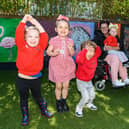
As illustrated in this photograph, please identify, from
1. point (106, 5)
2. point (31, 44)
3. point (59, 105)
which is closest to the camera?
point (31, 44)

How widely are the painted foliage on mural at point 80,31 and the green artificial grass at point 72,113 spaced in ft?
6.12

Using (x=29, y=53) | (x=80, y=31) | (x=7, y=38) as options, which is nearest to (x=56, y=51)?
(x=29, y=53)

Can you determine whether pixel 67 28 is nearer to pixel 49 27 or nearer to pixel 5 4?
pixel 49 27

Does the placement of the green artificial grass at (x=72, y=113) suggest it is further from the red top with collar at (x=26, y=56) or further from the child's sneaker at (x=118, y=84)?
the red top with collar at (x=26, y=56)

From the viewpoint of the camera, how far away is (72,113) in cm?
397

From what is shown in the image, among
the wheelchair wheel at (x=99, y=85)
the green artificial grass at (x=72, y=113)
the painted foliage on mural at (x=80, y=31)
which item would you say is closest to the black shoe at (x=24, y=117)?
the green artificial grass at (x=72, y=113)

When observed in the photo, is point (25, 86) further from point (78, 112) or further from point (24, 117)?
point (78, 112)

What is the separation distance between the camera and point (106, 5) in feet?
24.8

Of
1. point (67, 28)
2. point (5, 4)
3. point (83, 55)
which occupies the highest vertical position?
point (5, 4)

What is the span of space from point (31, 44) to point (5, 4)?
3340mm

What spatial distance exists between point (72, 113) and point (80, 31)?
318 centimetres

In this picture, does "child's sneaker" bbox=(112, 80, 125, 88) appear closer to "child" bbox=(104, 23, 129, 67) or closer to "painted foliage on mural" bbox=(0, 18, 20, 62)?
"child" bbox=(104, 23, 129, 67)

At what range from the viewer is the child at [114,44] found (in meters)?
4.81

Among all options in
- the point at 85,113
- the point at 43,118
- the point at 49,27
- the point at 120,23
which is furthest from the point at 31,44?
the point at 120,23
